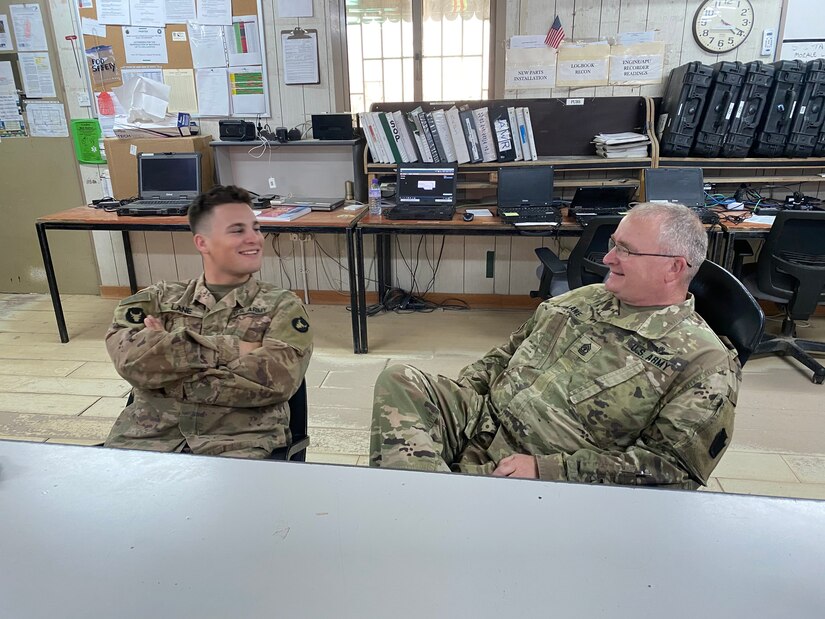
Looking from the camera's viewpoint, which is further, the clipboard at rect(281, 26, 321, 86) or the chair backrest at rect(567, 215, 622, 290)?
the clipboard at rect(281, 26, 321, 86)

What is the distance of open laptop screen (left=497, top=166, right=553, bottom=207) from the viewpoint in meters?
3.25

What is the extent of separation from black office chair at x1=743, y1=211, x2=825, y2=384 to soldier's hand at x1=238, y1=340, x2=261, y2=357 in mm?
2314

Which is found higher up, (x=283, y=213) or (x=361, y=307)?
(x=283, y=213)

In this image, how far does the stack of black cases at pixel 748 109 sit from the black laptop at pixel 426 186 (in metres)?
1.55

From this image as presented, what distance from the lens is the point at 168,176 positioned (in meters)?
3.46

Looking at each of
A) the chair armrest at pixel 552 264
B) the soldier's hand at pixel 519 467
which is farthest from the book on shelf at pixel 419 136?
the soldier's hand at pixel 519 467

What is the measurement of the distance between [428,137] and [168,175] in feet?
5.24

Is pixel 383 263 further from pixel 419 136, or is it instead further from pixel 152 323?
pixel 152 323

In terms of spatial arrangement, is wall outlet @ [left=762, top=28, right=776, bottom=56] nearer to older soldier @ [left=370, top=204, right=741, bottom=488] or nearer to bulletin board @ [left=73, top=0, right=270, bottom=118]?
older soldier @ [left=370, top=204, right=741, bottom=488]

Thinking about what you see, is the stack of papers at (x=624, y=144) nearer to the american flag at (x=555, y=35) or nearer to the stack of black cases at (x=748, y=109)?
the stack of black cases at (x=748, y=109)

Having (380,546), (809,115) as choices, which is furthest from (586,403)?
(809,115)

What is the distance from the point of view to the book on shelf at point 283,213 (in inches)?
122

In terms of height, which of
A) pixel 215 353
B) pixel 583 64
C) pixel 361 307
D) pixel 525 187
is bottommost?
pixel 361 307

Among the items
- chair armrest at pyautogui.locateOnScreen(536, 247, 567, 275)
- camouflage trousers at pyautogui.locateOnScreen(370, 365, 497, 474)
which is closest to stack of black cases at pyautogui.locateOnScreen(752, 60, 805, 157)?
chair armrest at pyautogui.locateOnScreen(536, 247, 567, 275)
